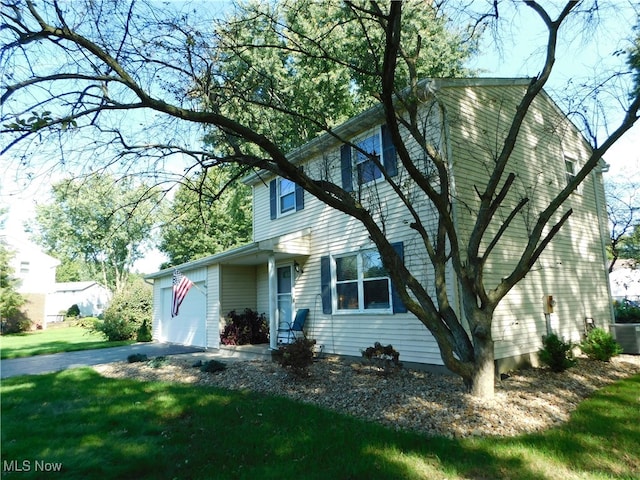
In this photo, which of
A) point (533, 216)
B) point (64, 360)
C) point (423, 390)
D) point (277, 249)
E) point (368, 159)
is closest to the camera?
point (423, 390)

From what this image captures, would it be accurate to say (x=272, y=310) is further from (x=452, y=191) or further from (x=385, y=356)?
(x=452, y=191)

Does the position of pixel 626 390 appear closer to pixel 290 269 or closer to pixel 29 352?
pixel 290 269

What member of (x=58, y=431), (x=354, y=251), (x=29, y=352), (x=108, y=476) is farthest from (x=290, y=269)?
(x=29, y=352)

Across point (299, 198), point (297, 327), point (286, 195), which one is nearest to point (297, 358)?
point (297, 327)

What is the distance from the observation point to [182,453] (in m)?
4.32

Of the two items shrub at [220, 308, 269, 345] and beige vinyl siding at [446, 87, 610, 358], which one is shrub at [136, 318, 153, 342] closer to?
shrub at [220, 308, 269, 345]

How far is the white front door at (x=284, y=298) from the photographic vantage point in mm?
11742

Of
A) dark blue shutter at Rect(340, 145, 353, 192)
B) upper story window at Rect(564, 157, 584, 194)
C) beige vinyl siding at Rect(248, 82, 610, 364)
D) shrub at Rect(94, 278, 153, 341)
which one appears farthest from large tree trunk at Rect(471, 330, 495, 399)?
shrub at Rect(94, 278, 153, 341)

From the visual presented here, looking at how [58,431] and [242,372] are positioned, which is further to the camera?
[242,372]

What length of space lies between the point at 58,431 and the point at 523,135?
1061cm

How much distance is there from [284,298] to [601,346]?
7.84 m

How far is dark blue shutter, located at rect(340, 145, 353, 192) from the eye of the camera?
9.76m

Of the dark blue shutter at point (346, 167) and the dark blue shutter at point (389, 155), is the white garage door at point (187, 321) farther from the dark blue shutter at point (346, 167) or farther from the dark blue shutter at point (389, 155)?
the dark blue shutter at point (389, 155)

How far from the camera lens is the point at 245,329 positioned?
1260cm
